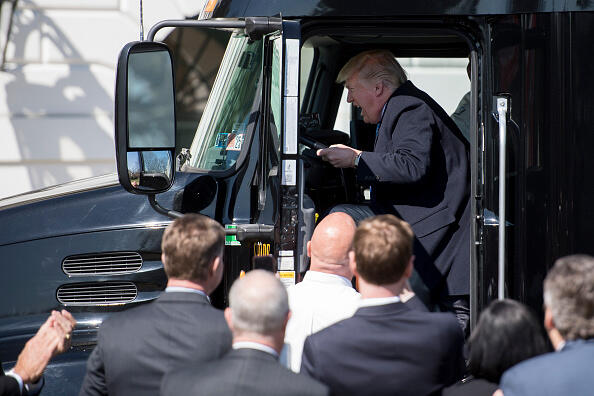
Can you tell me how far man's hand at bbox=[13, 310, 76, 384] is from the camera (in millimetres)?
3168

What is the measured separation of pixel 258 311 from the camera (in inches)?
103

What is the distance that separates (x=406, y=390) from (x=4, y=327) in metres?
2.06

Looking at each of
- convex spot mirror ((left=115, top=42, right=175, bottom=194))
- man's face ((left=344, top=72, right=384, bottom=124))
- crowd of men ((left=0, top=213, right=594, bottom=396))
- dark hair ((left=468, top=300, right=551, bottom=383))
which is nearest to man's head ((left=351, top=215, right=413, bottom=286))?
crowd of men ((left=0, top=213, right=594, bottom=396))

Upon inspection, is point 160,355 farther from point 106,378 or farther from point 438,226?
point 438,226

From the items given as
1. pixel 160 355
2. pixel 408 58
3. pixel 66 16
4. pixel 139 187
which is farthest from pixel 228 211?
pixel 66 16

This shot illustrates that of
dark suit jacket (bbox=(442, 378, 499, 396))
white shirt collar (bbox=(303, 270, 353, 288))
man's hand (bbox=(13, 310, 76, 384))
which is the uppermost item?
white shirt collar (bbox=(303, 270, 353, 288))

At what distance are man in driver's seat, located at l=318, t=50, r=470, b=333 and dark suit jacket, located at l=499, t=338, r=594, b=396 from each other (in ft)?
5.18

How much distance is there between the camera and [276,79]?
155 inches

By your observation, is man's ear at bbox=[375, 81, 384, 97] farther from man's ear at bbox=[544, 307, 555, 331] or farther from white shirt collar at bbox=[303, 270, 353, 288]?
man's ear at bbox=[544, 307, 555, 331]

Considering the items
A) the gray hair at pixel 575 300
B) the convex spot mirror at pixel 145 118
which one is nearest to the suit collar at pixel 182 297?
the convex spot mirror at pixel 145 118

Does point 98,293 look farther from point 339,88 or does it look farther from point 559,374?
point 559,374

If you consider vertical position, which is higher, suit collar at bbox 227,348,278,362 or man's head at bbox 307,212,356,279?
man's head at bbox 307,212,356,279

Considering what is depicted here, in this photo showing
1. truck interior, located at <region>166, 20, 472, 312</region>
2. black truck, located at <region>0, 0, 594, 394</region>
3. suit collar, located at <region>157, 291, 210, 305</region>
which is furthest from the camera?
truck interior, located at <region>166, 20, 472, 312</region>

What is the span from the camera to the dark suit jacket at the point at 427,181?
4.16m
